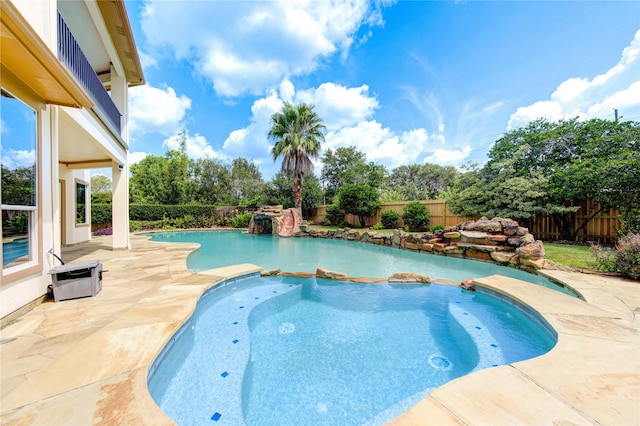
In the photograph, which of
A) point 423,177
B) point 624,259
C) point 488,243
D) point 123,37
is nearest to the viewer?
point 624,259

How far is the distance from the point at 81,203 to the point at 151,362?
1041 centimetres

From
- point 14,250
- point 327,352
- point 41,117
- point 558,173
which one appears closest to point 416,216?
point 558,173

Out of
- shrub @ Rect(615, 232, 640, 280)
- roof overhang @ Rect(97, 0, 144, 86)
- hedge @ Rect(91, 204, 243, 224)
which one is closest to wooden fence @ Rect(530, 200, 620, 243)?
shrub @ Rect(615, 232, 640, 280)

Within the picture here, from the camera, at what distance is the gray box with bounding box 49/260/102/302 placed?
328 cm

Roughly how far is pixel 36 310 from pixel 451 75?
14.1 m

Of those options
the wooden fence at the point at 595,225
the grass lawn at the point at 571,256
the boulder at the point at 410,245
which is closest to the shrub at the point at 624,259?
the grass lawn at the point at 571,256

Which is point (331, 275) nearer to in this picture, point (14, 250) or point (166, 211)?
point (14, 250)

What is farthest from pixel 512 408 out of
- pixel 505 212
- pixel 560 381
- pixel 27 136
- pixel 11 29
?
pixel 505 212

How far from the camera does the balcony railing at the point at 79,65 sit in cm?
370

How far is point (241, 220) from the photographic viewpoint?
61.5 feet

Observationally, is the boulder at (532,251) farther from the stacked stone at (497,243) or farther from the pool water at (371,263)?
the pool water at (371,263)

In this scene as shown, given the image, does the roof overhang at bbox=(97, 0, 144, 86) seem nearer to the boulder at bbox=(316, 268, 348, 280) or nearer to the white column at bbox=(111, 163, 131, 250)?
the white column at bbox=(111, 163, 131, 250)

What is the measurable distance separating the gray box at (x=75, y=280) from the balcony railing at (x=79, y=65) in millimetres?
3126

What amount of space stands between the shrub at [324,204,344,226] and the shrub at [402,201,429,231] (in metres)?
5.34
